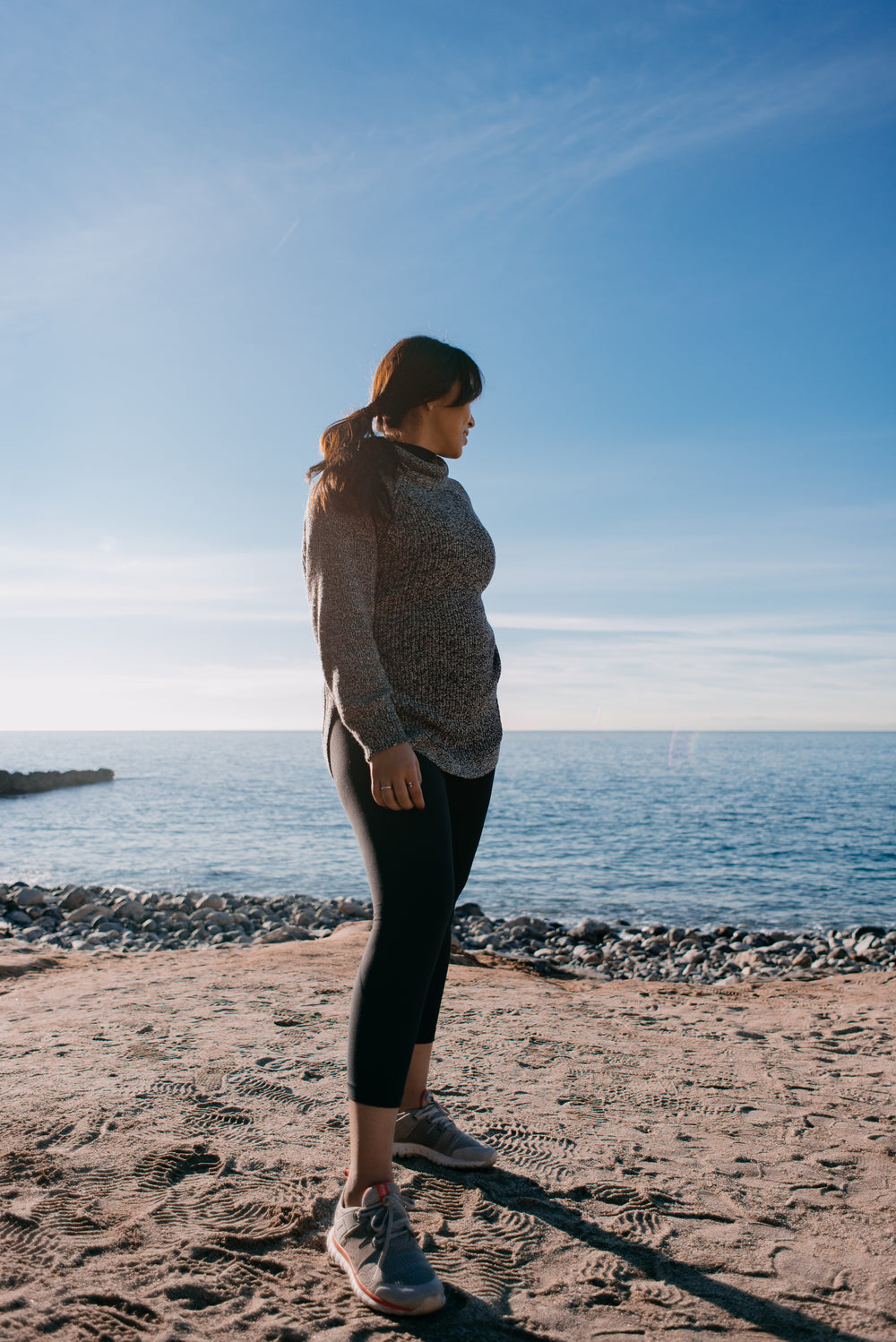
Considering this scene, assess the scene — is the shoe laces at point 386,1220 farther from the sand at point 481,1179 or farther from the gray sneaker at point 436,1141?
the gray sneaker at point 436,1141

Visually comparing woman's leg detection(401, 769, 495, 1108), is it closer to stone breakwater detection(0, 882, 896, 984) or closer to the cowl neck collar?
the cowl neck collar

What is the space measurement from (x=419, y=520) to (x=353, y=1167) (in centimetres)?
171

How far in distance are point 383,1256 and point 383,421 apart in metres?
2.22

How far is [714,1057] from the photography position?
13.5ft

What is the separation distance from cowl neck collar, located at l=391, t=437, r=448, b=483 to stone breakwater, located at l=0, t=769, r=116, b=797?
5557 cm

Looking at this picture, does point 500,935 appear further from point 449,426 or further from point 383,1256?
point 449,426

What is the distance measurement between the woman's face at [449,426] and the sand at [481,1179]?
224 centimetres

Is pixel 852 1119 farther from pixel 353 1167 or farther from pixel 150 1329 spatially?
pixel 150 1329


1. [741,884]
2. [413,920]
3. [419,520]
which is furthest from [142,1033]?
[741,884]

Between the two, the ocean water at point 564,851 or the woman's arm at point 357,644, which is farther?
the ocean water at point 564,851

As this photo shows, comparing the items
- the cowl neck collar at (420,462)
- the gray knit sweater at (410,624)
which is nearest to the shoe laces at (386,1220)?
the gray knit sweater at (410,624)

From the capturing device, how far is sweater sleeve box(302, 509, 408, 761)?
6.99ft

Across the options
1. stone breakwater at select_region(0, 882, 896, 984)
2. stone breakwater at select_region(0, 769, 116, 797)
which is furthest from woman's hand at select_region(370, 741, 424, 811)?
stone breakwater at select_region(0, 769, 116, 797)

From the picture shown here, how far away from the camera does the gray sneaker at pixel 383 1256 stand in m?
1.89
